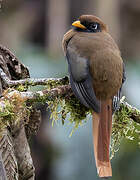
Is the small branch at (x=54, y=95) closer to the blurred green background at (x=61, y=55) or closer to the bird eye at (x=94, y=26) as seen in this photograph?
the bird eye at (x=94, y=26)

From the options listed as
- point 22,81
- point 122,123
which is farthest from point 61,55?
point 22,81

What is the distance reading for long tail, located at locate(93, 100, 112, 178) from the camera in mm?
3209

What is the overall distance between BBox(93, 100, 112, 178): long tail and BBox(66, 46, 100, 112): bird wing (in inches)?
2.6

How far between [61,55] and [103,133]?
3857 mm

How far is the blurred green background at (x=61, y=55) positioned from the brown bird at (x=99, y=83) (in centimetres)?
193

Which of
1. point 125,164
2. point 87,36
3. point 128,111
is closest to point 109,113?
point 128,111

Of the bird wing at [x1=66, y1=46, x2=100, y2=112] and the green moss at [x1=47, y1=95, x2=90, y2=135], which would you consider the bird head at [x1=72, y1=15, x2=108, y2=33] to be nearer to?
the bird wing at [x1=66, y1=46, x2=100, y2=112]

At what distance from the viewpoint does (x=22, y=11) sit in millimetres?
9078

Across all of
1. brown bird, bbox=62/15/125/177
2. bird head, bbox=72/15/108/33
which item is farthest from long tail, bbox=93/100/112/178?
bird head, bbox=72/15/108/33

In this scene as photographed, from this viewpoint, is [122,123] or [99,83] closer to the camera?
[99,83]

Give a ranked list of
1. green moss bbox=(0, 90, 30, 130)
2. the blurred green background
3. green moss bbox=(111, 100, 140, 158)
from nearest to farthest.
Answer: green moss bbox=(0, 90, 30, 130) → green moss bbox=(111, 100, 140, 158) → the blurred green background

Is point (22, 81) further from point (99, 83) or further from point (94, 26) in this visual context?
point (94, 26)

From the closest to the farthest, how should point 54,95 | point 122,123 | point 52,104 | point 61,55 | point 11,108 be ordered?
point 11,108 → point 54,95 → point 52,104 → point 122,123 → point 61,55

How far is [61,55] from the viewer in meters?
7.06
